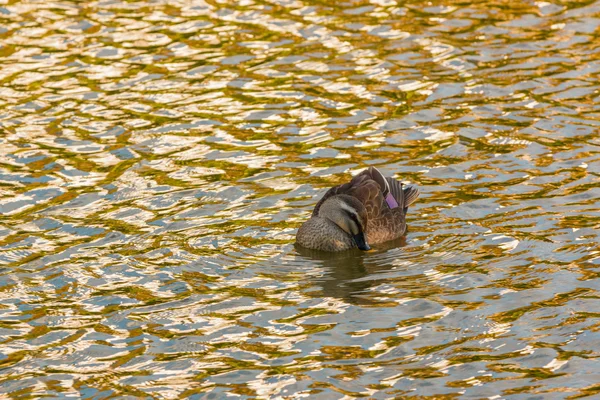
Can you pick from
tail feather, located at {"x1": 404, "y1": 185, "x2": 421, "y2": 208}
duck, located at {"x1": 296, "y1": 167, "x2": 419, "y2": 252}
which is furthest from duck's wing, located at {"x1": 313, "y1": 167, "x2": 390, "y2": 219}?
tail feather, located at {"x1": 404, "y1": 185, "x2": 421, "y2": 208}

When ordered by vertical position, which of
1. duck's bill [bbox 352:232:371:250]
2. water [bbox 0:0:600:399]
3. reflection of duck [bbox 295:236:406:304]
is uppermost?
water [bbox 0:0:600:399]

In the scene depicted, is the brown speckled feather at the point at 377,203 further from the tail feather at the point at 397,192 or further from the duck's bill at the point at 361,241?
the duck's bill at the point at 361,241

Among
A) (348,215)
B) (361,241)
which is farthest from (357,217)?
(361,241)

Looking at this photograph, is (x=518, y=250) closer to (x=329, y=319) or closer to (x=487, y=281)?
(x=487, y=281)

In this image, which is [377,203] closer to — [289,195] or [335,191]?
[335,191]

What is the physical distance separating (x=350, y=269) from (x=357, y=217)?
0.76 meters

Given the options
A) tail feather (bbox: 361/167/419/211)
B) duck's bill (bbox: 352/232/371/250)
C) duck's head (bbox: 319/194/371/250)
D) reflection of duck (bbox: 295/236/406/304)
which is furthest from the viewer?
tail feather (bbox: 361/167/419/211)

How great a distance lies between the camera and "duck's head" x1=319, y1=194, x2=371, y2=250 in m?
15.1

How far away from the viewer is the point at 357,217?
1509cm

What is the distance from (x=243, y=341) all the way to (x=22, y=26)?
537 inches

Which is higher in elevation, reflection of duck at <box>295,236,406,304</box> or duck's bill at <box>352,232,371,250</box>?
duck's bill at <box>352,232,371,250</box>

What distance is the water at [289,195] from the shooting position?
461 inches

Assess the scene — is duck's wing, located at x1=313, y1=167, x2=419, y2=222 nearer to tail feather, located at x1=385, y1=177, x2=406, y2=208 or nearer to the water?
tail feather, located at x1=385, y1=177, x2=406, y2=208

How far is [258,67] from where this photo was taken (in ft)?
71.2
